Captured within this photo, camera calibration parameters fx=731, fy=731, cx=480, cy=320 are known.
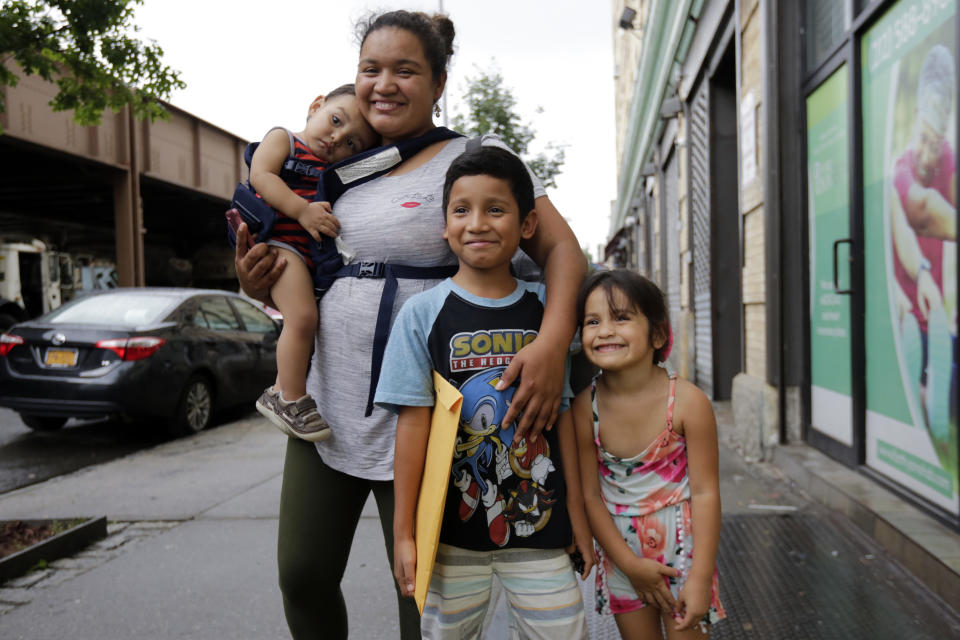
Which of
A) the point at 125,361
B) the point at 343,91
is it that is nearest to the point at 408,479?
the point at 343,91

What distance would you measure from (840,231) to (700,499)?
361 centimetres

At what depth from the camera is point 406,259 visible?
1.90 meters

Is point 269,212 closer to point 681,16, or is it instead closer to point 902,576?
point 902,576

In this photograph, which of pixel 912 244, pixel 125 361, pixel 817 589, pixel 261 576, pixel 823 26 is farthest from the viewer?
pixel 125 361

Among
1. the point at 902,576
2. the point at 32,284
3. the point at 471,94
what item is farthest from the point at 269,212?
the point at 32,284

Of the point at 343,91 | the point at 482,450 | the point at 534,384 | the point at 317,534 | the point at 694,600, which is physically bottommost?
the point at 694,600

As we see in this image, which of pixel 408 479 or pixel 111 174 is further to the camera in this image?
pixel 111 174

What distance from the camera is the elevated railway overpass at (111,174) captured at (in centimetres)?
1276

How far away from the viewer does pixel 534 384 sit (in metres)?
1.63

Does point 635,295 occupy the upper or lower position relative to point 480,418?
upper

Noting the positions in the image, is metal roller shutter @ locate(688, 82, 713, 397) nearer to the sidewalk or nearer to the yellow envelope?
the sidewalk

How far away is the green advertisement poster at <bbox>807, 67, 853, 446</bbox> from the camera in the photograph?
467 centimetres

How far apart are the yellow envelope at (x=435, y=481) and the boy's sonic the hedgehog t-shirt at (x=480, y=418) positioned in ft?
0.19

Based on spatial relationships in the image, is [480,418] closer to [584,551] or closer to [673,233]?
[584,551]
